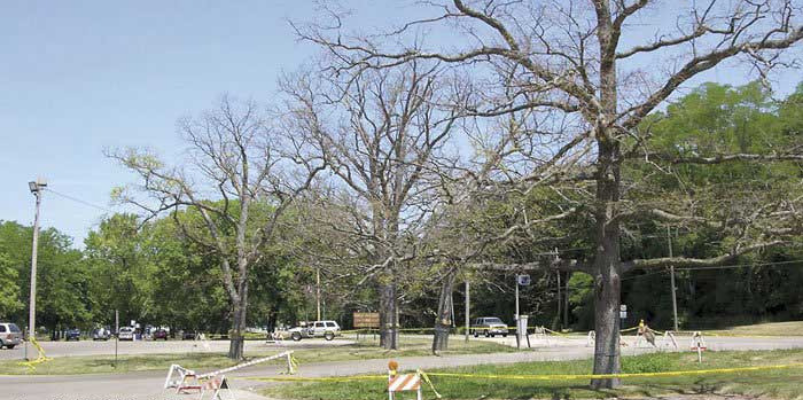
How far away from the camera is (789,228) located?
48.6ft

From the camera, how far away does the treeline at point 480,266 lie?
1669cm

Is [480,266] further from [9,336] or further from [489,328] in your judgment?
[9,336]

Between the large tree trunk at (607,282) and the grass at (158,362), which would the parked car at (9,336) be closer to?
the grass at (158,362)

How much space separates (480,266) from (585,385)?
11.4ft

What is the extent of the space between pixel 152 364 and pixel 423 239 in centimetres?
1973

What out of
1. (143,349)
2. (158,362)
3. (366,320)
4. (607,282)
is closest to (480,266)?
(607,282)

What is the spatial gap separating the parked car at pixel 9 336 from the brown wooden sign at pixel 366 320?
2405 centimetres

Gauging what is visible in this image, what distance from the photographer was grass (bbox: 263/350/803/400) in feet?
51.6

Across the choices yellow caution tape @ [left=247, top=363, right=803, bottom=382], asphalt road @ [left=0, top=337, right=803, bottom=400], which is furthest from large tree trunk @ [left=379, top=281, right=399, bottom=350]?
yellow caution tape @ [left=247, top=363, right=803, bottom=382]

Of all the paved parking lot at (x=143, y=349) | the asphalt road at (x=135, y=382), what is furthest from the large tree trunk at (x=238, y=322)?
the paved parking lot at (x=143, y=349)

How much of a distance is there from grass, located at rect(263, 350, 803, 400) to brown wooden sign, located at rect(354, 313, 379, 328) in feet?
116

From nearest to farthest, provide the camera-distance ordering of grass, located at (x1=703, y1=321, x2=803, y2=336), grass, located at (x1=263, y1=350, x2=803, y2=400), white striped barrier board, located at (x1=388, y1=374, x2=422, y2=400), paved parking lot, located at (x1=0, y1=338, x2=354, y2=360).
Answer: white striped barrier board, located at (x1=388, y1=374, x2=422, y2=400) < grass, located at (x1=263, y1=350, x2=803, y2=400) < paved parking lot, located at (x1=0, y1=338, x2=354, y2=360) < grass, located at (x1=703, y1=321, x2=803, y2=336)

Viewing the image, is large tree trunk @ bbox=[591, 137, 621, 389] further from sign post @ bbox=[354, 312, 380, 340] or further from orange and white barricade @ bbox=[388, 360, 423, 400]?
sign post @ bbox=[354, 312, 380, 340]

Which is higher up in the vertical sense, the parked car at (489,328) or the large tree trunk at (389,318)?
the large tree trunk at (389,318)
